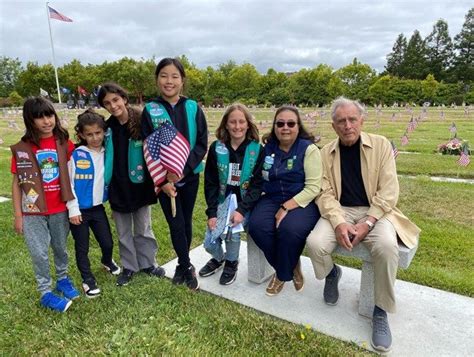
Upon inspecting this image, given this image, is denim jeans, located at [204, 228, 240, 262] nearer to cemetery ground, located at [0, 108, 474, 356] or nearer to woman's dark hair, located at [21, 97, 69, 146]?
cemetery ground, located at [0, 108, 474, 356]

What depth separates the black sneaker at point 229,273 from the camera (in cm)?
350

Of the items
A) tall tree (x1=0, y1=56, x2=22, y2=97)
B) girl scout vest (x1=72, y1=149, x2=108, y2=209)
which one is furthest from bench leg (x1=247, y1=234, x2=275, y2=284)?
tall tree (x1=0, y1=56, x2=22, y2=97)

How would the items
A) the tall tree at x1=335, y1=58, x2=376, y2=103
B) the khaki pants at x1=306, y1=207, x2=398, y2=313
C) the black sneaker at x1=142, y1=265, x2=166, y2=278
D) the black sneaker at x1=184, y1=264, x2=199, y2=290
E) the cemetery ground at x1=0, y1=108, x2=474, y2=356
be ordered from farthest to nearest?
Result: the tall tree at x1=335, y1=58, x2=376, y2=103 < the black sneaker at x1=142, y1=265, x2=166, y2=278 < the black sneaker at x1=184, y1=264, x2=199, y2=290 < the khaki pants at x1=306, y1=207, x2=398, y2=313 < the cemetery ground at x1=0, y1=108, x2=474, y2=356

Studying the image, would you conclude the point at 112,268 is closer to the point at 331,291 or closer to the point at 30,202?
the point at 30,202

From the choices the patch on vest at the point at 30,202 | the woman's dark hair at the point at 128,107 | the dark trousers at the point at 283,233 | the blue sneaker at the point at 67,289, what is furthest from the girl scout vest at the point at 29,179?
the dark trousers at the point at 283,233

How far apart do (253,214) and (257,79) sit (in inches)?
2124

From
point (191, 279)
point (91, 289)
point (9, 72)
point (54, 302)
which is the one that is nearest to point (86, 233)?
point (91, 289)

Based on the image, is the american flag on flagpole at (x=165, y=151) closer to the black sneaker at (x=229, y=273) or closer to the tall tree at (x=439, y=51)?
the black sneaker at (x=229, y=273)

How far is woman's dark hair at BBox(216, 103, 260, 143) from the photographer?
3.34 meters

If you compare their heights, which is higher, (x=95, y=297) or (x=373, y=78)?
(x=373, y=78)

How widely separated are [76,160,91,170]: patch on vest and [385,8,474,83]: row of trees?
6472 centimetres

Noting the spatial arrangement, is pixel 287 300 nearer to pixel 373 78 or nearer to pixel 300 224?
pixel 300 224

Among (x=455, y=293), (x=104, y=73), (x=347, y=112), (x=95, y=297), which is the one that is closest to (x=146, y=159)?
(x=95, y=297)

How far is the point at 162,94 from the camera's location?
10.4 feet
